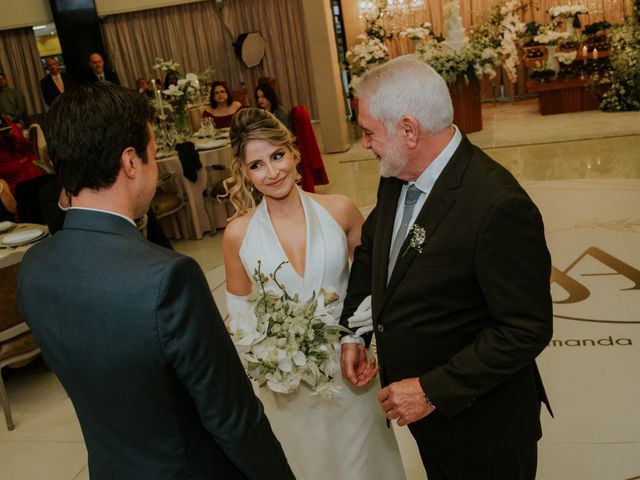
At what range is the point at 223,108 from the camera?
359 inches

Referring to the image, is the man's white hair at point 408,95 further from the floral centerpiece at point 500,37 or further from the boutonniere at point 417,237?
the floral centerpiece at point 500,37

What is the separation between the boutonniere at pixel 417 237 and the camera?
1.75 meters

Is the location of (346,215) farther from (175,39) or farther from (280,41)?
Answer: (175,39)

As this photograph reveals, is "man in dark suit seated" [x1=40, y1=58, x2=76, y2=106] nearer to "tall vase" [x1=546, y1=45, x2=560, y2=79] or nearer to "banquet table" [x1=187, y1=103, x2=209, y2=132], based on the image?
"banquet table" [x1=187, y1=103, x2=209, y2=132]

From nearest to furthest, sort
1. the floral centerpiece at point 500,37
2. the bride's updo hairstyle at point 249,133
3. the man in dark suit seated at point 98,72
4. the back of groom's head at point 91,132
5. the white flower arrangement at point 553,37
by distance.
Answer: the back of groom's head at point 91,132, the bride's updo hairstyle at point 249,133, the floral centerpiece at point 500,37, the white flower arrangement at point 553,37, the man in dark suit seated at point 98,72

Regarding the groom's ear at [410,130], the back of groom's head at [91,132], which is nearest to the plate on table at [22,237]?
the back of groom's head at [91,132]

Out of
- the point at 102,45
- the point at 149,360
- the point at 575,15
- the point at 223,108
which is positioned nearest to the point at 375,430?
the point at 149,360

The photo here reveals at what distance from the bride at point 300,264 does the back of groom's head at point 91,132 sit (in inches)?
51.1

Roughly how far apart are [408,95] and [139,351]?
944 millimetres

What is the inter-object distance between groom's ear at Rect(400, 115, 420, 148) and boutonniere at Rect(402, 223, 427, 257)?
23 centimetres

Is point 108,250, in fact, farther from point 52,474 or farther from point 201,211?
point 201,211

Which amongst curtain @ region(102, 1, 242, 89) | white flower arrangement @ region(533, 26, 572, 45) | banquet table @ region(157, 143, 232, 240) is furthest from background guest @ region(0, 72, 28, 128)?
white flower arrangement @ region(533, 26, 572, 45)

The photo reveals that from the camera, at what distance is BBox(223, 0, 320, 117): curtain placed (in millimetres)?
15141

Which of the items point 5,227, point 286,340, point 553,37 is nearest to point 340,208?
point 286,340
